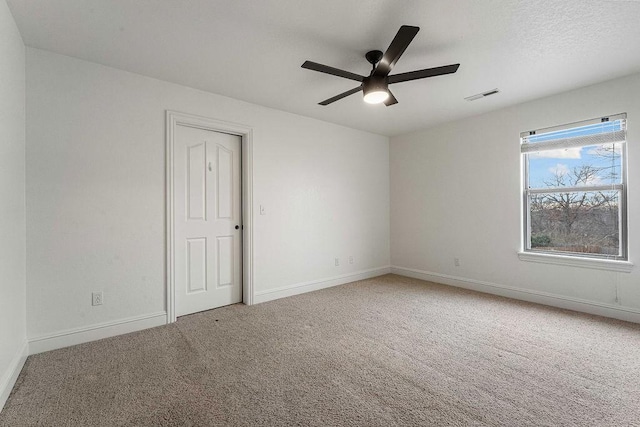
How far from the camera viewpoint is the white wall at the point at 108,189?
93.2 inches

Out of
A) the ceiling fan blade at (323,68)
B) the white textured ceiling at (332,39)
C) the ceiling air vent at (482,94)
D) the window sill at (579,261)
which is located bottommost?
the window sill at (579,261)

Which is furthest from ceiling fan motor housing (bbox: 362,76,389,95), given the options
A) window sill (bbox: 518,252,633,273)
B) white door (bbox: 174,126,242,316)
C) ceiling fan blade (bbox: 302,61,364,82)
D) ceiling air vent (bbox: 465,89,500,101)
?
window sill (bbox: 518,252,633,273)

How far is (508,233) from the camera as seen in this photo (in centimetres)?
383

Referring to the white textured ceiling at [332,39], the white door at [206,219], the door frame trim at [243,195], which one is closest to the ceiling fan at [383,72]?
the white textured ceiling at [332,39]

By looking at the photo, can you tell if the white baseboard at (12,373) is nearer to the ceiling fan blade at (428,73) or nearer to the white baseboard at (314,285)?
the white baseboard at (314,285)

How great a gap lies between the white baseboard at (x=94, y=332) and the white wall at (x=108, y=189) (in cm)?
3

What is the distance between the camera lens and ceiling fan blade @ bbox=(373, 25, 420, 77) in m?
1.75

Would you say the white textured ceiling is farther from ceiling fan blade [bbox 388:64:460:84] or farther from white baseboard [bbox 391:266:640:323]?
white baseboard [bbox 391:266:640:323]

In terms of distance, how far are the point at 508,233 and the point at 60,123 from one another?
5.03 metres

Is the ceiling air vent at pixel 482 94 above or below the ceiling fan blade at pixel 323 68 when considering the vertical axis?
above

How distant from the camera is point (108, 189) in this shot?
2.65 m

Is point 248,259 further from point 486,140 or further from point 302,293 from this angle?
point 486,140

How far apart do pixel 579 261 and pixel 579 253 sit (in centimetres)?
13

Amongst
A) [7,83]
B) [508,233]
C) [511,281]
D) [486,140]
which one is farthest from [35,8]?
[511,281]
